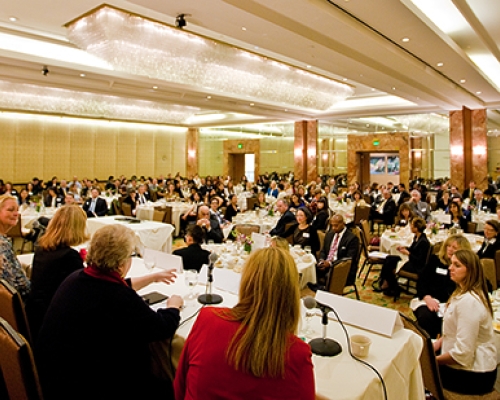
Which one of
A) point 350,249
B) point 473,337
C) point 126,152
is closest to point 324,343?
point 473,337

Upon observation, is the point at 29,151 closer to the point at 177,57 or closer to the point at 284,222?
the point at 177,57

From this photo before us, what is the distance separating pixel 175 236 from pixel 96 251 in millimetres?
8129

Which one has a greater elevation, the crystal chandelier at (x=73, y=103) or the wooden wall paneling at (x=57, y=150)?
the crystal chandelier at (x=73, y=103)

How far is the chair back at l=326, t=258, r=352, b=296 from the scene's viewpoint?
4004 mm

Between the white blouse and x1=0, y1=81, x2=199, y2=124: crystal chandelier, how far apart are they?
12.2 m

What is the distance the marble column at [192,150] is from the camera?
70.8 ft

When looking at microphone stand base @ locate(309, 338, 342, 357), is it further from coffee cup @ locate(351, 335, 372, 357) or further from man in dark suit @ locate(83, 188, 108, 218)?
man in dark suit @ locate(83, 188, 108, 218)

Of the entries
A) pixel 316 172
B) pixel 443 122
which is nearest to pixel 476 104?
pixel 443 122

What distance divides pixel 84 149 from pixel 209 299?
56.2 ft

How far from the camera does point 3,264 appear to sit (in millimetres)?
3027

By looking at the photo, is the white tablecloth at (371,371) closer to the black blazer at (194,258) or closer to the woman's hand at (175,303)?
the woman's hand at (175,303)

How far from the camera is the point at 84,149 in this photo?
712 inches

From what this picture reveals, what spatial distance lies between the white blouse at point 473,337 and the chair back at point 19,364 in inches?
90.0

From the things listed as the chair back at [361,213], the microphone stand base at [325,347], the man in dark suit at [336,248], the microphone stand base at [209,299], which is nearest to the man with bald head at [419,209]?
the chair back at [361,213]
